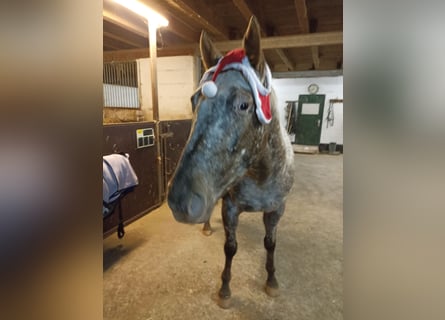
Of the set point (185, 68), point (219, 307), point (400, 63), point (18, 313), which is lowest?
point (219, 307)

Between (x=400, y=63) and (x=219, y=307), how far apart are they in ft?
4.53

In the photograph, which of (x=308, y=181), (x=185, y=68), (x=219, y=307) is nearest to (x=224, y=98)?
(x=219, y=307)

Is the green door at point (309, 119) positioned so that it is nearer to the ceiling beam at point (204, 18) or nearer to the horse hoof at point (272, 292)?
the ceiling beam at point (204, 18)

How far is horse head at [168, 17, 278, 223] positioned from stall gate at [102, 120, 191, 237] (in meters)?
1.52

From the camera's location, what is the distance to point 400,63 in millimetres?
278

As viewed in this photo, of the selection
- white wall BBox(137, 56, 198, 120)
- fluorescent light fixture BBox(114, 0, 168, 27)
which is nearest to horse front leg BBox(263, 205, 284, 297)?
fluorescent light fixture BBox(114, 0, 168, 27)

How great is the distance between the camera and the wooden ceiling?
9.48ft

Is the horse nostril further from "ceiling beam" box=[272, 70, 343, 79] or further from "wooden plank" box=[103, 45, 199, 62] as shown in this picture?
"ceiling beam" box=[272, 70, 343, 79]

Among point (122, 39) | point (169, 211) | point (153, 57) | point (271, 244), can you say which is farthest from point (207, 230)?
point (122, 39)

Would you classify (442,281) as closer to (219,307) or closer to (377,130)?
(377,130)

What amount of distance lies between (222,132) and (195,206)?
214 millimetres

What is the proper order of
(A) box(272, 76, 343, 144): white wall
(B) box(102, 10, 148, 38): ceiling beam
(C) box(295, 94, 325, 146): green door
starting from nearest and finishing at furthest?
(B) box(102, 10, 148, 38): ceiling beam → (A) box(272, 76, 343, 144): white wall → (C) box(295, 94, 325, 146): green door

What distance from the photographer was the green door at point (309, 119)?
7.38 metres

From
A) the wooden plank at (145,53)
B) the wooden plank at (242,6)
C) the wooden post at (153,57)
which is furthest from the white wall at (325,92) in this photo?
the wooden post at (153,57)
